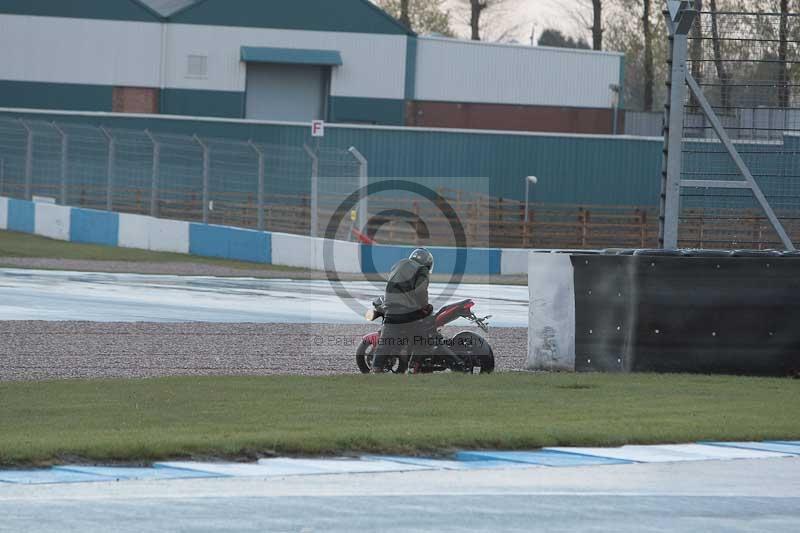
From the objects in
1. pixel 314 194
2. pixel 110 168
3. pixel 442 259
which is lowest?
pixel 442 259

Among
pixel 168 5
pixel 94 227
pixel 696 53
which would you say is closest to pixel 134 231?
pixel 94 227

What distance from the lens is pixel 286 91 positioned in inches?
1970

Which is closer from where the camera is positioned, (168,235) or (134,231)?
(168,235)

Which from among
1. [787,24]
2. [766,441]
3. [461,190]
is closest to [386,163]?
[461,190]

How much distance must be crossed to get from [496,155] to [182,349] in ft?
81.3

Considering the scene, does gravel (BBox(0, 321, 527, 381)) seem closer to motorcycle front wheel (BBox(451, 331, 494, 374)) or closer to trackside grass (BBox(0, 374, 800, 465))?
motorcycle front wheel (BBox(451, 331, 494, 374))

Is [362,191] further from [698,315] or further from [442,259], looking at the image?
[698,315]

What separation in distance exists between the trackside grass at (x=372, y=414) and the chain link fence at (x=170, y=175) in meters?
17.6

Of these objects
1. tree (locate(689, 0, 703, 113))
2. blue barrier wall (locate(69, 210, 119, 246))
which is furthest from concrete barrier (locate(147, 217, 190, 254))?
tree (locate(689, 0, 703, 113))

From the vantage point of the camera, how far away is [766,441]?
9.12m

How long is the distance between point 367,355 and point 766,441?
15.2ft

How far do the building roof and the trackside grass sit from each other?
1496 inches

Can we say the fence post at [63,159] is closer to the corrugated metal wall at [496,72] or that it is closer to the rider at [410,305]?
the corrugated metal wall at [496,72]

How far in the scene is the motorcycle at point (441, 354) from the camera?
12.6 metres
